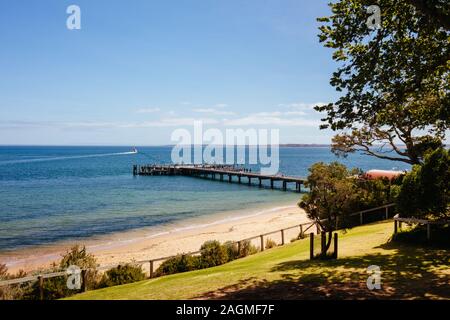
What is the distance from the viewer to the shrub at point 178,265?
17.3 meters

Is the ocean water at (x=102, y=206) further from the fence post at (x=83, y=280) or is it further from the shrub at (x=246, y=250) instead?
the fence post at (x=83, y=280)

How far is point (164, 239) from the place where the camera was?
30.9 m

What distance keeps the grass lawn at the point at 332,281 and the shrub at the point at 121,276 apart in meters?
1.05

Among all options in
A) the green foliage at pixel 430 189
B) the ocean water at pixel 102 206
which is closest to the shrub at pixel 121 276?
the green foliage at pixel 430 189

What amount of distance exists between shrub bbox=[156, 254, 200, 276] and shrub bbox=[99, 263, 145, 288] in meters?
1.35

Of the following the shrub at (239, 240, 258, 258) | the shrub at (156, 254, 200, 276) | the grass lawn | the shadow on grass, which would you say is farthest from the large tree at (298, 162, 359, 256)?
the shrub at (239, 240, 258, 258)

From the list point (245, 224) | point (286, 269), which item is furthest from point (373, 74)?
point (245, 224)

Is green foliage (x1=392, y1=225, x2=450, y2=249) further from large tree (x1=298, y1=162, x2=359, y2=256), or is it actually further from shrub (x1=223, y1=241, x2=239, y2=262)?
shrub (x1=223, y1=241, x2=239, y2=262)

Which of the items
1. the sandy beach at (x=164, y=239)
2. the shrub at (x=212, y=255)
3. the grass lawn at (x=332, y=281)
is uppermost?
the grass lawn at (x=332, y=281)

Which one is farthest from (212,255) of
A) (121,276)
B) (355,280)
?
(355,280)

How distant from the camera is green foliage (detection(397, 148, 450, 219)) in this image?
1548 cm

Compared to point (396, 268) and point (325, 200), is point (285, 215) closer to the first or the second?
point (325, 200)
